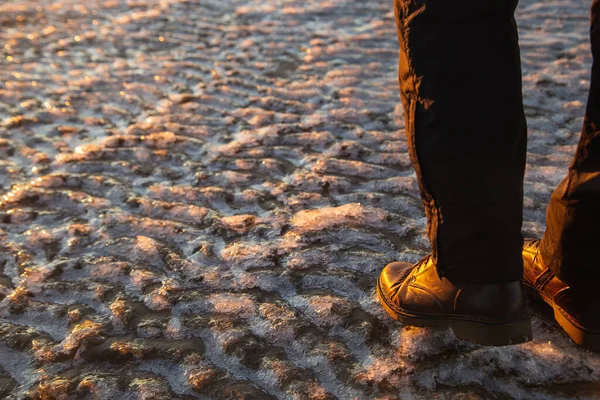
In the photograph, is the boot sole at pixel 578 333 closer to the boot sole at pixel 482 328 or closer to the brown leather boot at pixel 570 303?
the brown leather boot at pixel 570 303

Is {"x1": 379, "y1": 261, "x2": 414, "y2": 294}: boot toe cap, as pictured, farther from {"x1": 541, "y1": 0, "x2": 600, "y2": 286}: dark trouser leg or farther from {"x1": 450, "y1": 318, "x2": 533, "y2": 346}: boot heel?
{"x1": 541, "y1": 0, "x2": 600, "y2": 286}: dark trouser leg

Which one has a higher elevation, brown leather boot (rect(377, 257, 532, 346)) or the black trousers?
the black trousers

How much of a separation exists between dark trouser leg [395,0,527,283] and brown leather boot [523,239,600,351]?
0.26 m

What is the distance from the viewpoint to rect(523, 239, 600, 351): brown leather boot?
1.78 metres

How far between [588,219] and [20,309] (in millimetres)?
2046

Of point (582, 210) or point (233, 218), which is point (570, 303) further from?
point (233, 218)

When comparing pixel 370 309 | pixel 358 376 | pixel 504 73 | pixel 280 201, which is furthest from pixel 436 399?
pixel 280 201

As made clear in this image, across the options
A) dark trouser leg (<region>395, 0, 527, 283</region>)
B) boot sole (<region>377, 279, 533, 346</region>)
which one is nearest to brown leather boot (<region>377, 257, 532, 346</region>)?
boot sole (<region>377, 279, 533, 346</region>)

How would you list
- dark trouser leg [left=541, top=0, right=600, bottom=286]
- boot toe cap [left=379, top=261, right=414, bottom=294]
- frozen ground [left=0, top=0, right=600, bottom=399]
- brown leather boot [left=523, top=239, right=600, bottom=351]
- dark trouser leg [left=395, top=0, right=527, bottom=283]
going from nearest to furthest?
1. dark trouser leg [left=395, top=0, right=527, bottom=283]
2. dark trouser leg [left=541, top=0, right=600, bottom=286]
3. brown leather boot [left=523, top=239, right=600, bottom=351]
4. frozen ground [left=0, top=0, right=600, bottom=399]
5. boot toe cap [left=379, top=261, right=414, bottom=294]

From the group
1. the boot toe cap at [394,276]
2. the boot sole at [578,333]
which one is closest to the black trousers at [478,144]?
the boot sole at [578,333]

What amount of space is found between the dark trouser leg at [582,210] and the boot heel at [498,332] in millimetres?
198

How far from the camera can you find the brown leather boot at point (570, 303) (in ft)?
5.85

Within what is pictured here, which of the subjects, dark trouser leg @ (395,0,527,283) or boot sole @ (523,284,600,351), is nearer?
dark trouser leg @ (395,0,527,283)

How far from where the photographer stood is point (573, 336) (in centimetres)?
187
